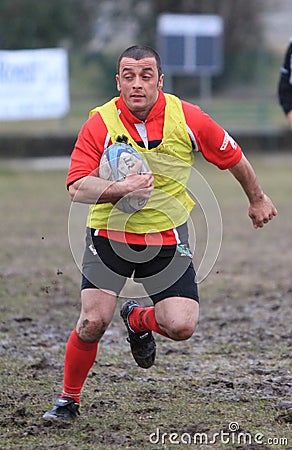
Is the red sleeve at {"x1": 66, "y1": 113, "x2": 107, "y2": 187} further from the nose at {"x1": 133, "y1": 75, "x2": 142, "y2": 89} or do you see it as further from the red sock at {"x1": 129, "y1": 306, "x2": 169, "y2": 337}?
the red sock at {"x1": 129, "y1": 306, "x2": 169, "y2": 337}

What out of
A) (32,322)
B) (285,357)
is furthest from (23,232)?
(285,357)

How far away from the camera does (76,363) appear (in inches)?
186

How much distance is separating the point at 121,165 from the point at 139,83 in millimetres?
452

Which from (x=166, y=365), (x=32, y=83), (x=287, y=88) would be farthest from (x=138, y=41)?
(x=166, y=365)

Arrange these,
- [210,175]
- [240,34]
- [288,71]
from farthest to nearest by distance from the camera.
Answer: [240,34]
[210,175]
[288,71]

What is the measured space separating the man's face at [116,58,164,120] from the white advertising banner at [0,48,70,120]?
14.4 m

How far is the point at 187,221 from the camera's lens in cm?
495

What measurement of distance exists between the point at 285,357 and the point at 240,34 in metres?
25.9

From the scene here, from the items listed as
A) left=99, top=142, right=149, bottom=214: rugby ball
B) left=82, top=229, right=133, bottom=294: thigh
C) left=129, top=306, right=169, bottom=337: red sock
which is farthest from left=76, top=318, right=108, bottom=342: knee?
left=99, top=142, right=149, bottom=214: rugby ball

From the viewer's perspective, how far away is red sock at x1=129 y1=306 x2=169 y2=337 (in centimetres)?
479

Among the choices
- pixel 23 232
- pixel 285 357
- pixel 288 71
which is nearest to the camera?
pixel 285 357

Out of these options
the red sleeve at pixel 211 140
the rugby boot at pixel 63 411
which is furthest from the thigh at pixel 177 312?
the red sleeve at pixel 211 140

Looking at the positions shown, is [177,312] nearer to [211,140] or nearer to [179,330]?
[179,330]

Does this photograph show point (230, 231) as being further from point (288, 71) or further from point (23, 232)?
point (288, 71)
